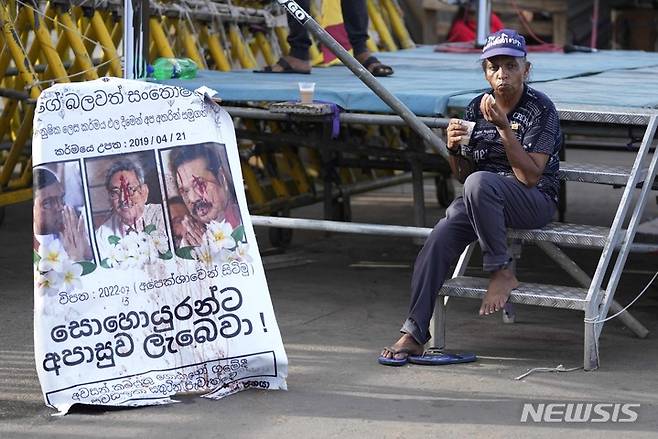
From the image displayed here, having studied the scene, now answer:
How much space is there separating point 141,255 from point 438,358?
147cm

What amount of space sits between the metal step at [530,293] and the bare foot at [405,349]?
0.26m

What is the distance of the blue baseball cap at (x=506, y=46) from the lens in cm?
609

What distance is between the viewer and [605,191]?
41.0ft

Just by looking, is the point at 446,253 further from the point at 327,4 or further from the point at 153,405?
the point at 327,4

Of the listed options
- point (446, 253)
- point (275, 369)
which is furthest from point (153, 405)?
point (446, 253)

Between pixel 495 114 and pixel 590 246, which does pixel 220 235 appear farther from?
pixel 590 246

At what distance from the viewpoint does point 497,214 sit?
6039mm

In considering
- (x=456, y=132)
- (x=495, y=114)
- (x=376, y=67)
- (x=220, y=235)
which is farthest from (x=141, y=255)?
(x=376, y=67)

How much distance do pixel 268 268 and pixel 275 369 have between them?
10.1 feet

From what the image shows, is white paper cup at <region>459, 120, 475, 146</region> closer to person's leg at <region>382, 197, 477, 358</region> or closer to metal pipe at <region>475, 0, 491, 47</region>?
person's leg at <region>382, 197, 477, 358</region>

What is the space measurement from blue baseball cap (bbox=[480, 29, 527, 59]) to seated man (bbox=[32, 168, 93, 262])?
200 cm

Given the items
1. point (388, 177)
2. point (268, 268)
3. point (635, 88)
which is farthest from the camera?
point (388, 177)

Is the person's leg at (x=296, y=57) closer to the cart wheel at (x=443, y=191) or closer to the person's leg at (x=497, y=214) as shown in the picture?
the cart wheel at (x=443, y=191)
